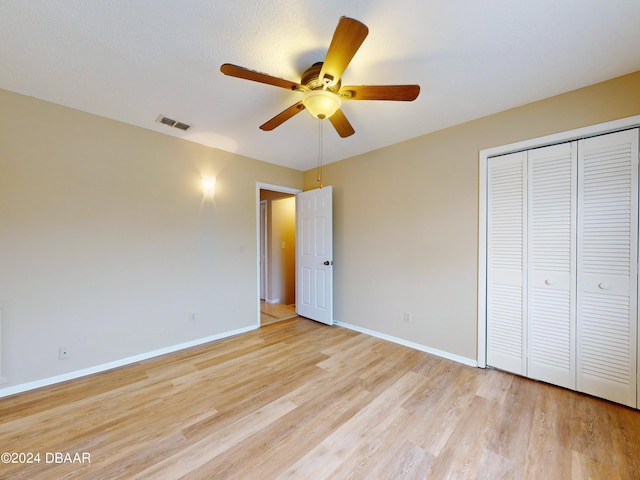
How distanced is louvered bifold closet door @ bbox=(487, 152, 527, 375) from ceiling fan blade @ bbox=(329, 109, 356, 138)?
1.52 m

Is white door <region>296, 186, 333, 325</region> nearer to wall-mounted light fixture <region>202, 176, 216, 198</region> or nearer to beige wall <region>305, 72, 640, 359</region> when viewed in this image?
beige wall <region>305, 72, 640, 359</region>

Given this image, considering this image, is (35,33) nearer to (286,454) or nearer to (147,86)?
(147,86)

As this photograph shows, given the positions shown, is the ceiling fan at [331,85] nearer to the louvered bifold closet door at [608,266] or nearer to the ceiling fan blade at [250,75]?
the ceiling fan blade at [250,75]

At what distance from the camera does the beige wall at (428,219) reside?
216cm

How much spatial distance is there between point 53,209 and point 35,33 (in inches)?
54.3

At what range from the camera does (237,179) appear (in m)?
3.47

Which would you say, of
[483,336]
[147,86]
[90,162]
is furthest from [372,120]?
[90,162]

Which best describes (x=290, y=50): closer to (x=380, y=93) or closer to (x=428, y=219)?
(x=380, y=93)

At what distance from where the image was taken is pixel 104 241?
8.11 ft

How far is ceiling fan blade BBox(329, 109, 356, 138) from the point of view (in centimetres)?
190

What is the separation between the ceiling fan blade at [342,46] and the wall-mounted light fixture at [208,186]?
7.17 ft

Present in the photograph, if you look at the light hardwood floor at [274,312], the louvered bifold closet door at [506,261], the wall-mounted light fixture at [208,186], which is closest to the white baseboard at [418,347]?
the louvered bifold closet door at [506,261]

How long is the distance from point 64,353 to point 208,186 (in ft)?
7.01

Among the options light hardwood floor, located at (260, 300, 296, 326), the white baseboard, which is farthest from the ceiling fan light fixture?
light hardwood floor, located at (260, 300, 296, 326)
